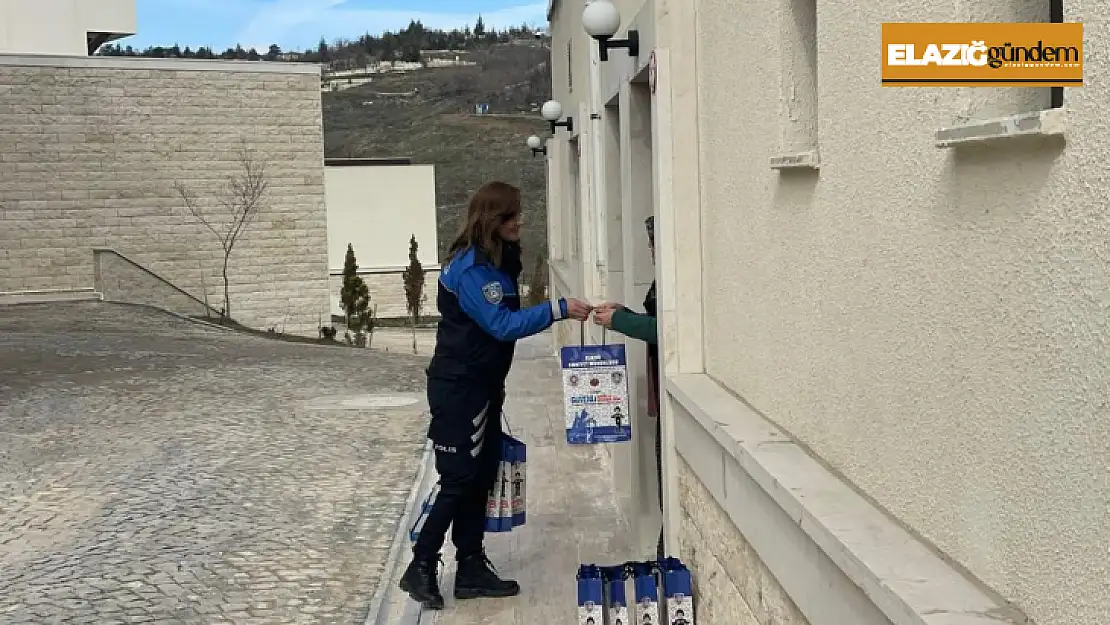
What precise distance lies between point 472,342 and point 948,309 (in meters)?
3.23

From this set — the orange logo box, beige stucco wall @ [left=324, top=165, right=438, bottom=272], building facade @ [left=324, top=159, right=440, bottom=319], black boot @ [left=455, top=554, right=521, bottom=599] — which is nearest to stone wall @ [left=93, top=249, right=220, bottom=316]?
building facade @ [left=324, top=159, right=440, bottom=319]

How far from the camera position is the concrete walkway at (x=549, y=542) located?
5.55 metres

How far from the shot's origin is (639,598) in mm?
4449

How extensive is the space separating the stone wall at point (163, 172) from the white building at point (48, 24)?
13.2 m

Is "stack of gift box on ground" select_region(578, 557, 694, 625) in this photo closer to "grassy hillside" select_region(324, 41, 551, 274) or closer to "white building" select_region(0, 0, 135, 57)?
"white building" select_region(0, 0, 135, 57)

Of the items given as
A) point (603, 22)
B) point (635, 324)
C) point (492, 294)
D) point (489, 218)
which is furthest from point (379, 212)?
point (492, 294)

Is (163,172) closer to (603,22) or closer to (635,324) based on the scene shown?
(603,22)

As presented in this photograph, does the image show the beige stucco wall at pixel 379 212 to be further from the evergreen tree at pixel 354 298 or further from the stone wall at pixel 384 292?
the evergreen tree at pixel 354 298

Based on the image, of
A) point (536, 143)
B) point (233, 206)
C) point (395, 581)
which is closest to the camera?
point (395, 581)

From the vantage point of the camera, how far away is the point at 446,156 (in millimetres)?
75250

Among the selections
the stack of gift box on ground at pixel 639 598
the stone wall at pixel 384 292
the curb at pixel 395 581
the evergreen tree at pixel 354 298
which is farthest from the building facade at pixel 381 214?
the stack of gift box on ground at pixel 639 598

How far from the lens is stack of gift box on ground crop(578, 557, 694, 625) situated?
444cm

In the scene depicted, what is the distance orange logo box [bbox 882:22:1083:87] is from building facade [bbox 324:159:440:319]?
37.3 meters

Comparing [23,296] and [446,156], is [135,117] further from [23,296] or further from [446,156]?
[446,156]
